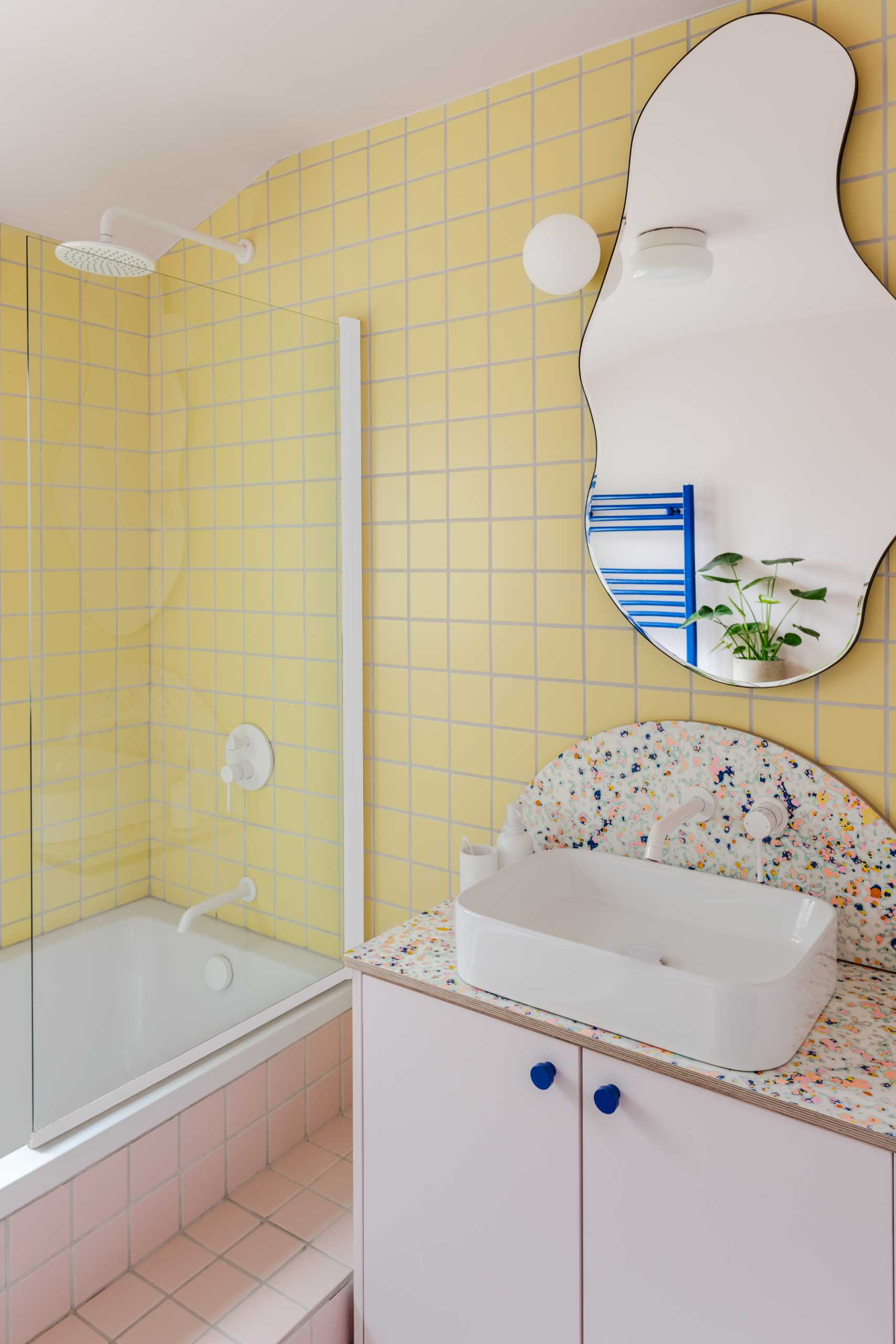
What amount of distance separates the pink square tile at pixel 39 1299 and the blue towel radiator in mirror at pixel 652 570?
146cm

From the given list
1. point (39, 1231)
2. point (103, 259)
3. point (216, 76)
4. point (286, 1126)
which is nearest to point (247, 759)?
point (286, 1126)

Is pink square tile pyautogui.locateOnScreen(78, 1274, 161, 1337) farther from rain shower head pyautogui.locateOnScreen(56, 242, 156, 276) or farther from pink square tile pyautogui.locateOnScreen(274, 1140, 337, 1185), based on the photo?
rain shower head pyautogui.locateOnScreen(56, 242, 156, 276)

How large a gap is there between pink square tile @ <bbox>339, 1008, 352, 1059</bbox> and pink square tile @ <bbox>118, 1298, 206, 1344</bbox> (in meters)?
0.61

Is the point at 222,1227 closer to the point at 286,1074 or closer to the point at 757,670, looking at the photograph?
Answer: the point at 286,1074

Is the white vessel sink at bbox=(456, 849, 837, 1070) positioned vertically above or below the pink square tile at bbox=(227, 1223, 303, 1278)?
above

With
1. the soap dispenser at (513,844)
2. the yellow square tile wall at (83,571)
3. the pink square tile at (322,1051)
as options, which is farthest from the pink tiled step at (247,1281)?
the soap dispenser at (513,844)

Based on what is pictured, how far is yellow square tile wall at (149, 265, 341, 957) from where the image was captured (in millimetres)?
1719

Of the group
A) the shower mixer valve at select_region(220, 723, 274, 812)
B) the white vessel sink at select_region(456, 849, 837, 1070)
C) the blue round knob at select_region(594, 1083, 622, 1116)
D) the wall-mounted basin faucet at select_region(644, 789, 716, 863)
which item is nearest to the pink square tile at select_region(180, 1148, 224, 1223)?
the shower mixer valve at select_region(220, 723, 274, 812)

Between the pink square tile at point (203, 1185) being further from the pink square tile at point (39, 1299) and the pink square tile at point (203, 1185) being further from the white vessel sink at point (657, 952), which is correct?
the white vessel sink at point (657, 952)

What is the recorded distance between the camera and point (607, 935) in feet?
4.96

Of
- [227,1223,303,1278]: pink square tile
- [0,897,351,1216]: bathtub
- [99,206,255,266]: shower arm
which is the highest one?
[99,206,255,266]: shower arm

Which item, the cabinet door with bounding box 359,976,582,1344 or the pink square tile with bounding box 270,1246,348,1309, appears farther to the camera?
the pink square tile with bounding box 270,1246,348,1309

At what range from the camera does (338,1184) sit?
1.79m

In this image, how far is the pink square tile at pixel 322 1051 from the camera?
193 cm
